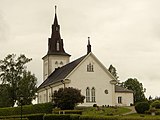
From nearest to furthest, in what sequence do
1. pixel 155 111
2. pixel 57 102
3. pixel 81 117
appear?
1. pixel 81 117
2. pixel 155 111
3. pixel 57 102

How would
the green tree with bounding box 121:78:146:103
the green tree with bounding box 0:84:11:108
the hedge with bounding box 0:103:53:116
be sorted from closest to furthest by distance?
the hedge with bounding box 0:103:53:116 → the green tree with bounding box 0:84:11:108 → the green tree with bounding box 121:78:146:103

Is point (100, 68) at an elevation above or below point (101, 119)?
above

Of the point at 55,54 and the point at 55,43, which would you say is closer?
the point at 55,54

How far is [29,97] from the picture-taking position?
79688 millimetres

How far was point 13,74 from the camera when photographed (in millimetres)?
77312

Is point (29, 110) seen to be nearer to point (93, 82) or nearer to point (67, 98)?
point (67, 98)

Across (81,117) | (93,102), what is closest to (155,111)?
(81,117)

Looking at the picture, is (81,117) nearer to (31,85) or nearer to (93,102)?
(93,102)

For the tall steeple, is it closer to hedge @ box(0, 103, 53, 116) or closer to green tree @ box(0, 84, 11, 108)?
green tree @ box(0, 84, 11, 108)

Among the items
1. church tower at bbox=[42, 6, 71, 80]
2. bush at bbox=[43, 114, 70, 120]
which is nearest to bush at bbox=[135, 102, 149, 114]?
bush at bbox=[43, 114, 70, 120]

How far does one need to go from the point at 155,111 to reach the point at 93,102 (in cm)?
1873

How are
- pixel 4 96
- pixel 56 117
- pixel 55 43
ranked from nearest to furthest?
pixel 56 117, pixel 4 96, pixel 55 43

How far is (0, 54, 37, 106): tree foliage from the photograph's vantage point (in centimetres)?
7631

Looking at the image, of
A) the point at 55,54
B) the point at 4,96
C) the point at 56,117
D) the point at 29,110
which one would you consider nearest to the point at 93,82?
the point at 29,110
